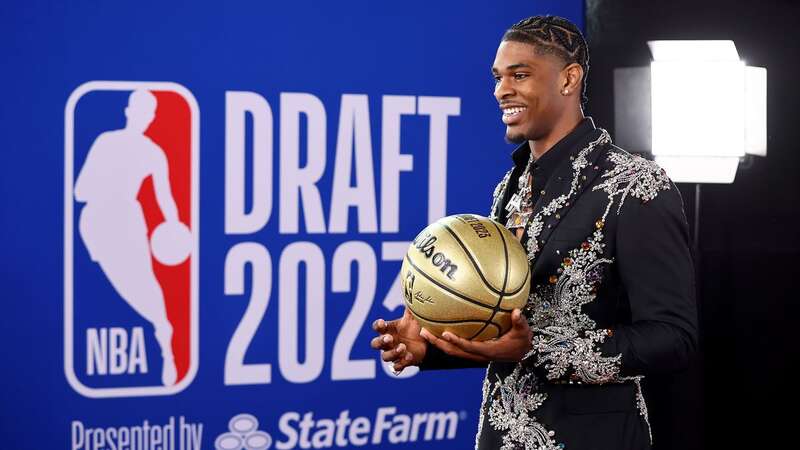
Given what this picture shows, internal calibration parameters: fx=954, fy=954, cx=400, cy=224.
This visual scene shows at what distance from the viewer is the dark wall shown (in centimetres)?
374

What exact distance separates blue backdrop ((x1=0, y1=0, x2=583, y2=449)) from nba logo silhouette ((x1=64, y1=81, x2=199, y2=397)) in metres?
0.01

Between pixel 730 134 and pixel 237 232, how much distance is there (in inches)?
69.9

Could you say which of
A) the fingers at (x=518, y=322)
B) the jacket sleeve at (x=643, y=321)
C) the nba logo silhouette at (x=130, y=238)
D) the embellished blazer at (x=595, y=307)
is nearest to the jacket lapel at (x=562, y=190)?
the embellished blazer at (x=595, y=307)

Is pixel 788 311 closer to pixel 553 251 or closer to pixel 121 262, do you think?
pixel 553 251

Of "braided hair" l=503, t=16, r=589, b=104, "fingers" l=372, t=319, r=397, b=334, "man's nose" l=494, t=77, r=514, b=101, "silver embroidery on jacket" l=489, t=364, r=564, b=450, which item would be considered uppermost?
"braided hair" l=503, t=16, r=589, b=104

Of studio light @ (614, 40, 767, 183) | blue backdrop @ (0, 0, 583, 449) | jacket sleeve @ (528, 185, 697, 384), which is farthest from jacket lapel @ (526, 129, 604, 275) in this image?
blue backdrop @ (0, 0, 583, 449)

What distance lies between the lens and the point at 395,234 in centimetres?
359

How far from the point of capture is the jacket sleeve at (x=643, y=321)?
1.79m

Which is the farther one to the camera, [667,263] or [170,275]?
[170,275]

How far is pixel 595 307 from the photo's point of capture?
1.87 metres

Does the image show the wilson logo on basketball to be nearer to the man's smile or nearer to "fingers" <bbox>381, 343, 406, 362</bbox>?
"fingers" <bbox>381, 343, 406, 362</bbox>

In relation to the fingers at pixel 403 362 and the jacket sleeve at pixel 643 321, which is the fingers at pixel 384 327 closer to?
the fingers at pixel 403 362

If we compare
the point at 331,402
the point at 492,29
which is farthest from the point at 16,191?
the point at 492,29

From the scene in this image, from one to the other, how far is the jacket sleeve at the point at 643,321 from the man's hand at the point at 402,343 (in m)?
0.23
